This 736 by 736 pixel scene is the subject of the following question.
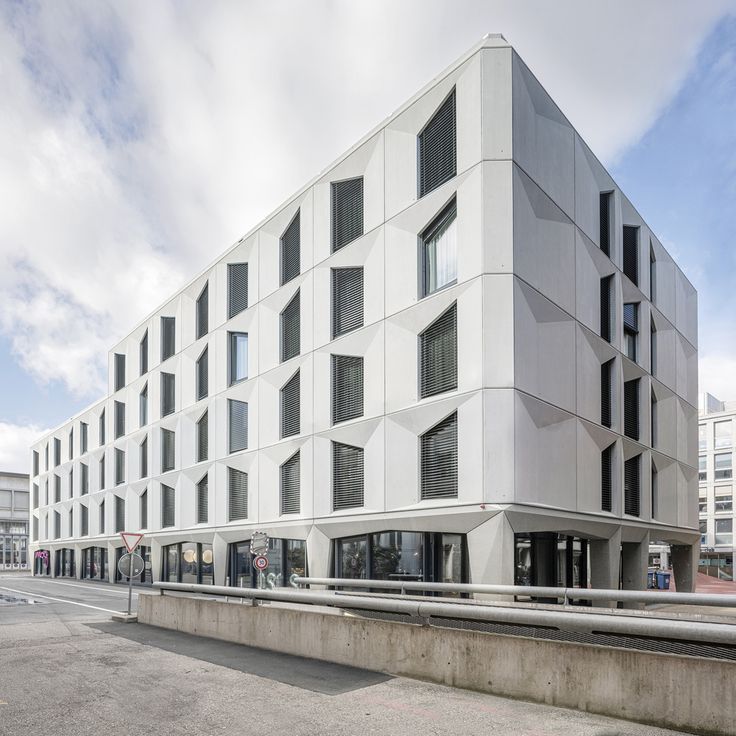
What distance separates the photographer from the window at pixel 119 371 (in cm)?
4483

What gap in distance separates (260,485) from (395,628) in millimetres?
18240

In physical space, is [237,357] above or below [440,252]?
below

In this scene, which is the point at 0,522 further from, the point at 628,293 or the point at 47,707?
the point at 47,707

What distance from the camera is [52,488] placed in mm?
58625

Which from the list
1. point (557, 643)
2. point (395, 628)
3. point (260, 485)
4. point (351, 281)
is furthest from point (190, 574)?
point (557, 643)

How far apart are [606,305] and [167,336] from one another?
75.7 feet

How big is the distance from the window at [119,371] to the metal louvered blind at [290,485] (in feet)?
73.3

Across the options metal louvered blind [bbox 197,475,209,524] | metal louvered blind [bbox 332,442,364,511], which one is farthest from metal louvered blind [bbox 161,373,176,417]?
metal louvered blind [bbox 332,442,364,511]

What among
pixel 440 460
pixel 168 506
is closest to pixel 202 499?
pixel 168 506

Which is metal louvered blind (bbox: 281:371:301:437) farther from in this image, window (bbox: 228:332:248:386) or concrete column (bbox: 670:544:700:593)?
concrete column (bbox: 670:544:700:593)

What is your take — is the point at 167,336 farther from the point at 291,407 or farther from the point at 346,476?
the point at 346,476

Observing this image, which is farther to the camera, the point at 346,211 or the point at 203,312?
the point at 203,312

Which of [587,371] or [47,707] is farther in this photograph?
[587,371]

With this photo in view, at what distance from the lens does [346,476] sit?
22672 millimetres
